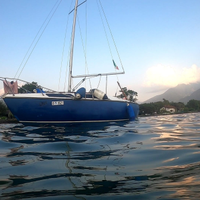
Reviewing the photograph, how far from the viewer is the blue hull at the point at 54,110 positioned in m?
7.97

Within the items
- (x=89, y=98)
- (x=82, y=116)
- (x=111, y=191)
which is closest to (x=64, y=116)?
(x=82, y=116)

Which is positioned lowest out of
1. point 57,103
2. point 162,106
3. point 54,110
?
point 162,106

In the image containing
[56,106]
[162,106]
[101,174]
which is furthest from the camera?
[162,106]

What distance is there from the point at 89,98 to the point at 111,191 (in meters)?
7.29

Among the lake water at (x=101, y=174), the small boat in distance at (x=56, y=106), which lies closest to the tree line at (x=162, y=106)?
the small boat in distance at (x=56, y=106)

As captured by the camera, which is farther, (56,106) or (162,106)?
(162,106)

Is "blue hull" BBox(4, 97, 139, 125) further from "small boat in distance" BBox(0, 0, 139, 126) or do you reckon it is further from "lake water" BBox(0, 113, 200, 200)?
"lake water" BBox(0, 113, 200, 200)

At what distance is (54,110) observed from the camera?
8.14 metres

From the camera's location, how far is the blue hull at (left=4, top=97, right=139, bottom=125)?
7969 mm

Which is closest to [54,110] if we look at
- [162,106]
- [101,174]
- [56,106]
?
[56,106]

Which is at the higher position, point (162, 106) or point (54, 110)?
point (54, 110)

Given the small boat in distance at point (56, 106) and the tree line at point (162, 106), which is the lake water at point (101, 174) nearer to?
the small boat in distance at point (56, 106)

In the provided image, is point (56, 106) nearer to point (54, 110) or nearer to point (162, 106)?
point (54, 110)

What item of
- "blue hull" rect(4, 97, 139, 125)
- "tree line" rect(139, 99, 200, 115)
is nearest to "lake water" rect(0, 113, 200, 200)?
"blue hull" rect(4, 97, 139, 125)
